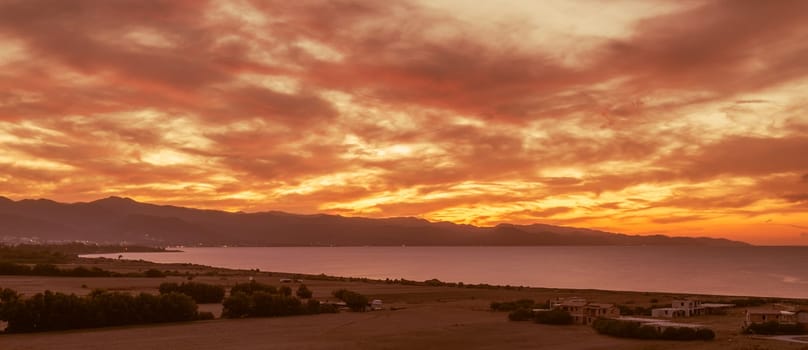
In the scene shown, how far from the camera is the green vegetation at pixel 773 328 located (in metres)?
45.0

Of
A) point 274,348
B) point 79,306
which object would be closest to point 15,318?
point 79,306

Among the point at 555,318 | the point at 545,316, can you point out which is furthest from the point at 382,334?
the point at 555,318

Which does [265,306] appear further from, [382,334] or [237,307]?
[382,334]

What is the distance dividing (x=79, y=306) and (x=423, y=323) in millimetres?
24012

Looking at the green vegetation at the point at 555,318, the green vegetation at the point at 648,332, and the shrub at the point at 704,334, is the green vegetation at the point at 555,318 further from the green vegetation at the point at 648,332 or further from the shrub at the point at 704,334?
the shrub at the point at 704,334

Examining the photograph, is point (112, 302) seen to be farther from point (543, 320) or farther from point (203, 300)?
point (543, 320)

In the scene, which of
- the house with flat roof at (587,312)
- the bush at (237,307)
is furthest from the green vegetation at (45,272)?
the house with flat roof at (587,312)

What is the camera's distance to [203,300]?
66.8 metres

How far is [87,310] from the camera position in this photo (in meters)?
47.8

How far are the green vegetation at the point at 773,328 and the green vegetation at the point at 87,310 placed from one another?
39218mm

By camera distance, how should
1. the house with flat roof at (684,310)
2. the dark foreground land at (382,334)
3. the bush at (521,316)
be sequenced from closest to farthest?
the dark foreground land at (382,334), the bush at (521,316), the house with flat roof at (684,310)

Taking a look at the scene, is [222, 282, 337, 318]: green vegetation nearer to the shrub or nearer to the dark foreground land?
the dark foreground land

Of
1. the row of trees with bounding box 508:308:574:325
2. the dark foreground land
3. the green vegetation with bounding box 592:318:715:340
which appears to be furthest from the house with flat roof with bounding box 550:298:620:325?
the green vegetation with bounding box 592:318:715:340

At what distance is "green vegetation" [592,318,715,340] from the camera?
140ft
